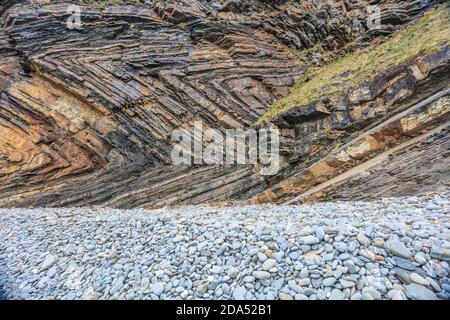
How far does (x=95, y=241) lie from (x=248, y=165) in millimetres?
6624

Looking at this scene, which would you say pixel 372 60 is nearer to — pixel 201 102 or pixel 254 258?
pixel 201 102

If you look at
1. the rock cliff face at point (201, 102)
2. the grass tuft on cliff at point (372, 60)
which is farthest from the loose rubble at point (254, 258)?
the grass tuft on cliff at point (372, 60)

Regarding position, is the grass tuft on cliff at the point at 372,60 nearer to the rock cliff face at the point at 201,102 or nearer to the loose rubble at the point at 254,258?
the rock cliff face at the point at 201,102

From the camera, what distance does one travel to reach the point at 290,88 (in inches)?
571

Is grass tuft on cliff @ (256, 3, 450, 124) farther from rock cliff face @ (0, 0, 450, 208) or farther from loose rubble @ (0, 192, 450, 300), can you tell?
loose rubble @ (0, 192, 450, 300)

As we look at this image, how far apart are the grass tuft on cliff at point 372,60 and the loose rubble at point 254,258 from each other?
5.66 meters

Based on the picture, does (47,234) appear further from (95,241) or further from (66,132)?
(66,132)

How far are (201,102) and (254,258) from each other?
952cm

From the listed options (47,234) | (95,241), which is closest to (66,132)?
(47,234)

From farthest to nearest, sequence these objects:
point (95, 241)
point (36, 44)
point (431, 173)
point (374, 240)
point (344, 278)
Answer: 1. point (36, 44)
2. point (431, 173)
3. point (95, 241)
4. point (374, 240)
5. point (344, 278)

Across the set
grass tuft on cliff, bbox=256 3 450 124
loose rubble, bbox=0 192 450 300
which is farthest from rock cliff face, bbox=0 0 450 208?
loose rubble, bbox=0 192 450 300

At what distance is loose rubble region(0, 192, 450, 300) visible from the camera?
3898mm

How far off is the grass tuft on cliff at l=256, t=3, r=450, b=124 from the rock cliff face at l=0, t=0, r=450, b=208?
0.91 ft

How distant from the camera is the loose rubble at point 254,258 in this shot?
390cm
